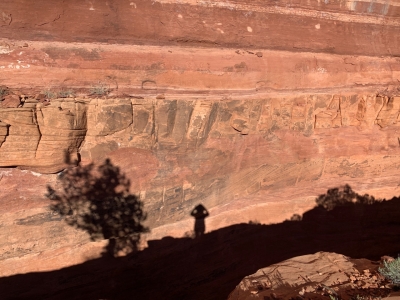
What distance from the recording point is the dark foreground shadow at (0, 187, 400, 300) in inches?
280

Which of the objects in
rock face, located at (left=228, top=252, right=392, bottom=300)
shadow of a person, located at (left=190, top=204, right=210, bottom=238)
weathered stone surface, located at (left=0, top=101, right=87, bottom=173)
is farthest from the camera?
shadow of a person, located at (left=190, top=204, right=210, bottom=238)

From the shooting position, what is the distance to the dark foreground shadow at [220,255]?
7121 mm

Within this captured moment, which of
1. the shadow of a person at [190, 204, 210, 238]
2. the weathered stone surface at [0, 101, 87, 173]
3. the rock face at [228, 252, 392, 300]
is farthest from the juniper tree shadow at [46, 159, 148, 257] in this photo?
the rock face at [228, 252, 392, 300]

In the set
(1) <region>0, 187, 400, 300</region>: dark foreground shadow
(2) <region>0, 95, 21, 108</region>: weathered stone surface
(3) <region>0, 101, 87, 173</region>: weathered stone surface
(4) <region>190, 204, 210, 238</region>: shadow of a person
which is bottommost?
(1) <region>0, 187, 400, 300</region>: dark foreground shadow

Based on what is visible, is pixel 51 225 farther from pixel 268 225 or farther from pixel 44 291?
pixel 268 225

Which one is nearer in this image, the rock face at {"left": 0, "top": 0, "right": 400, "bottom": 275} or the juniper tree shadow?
the rock face at {"left": 0, "top": 0, "right": 400, "bottom": 275}

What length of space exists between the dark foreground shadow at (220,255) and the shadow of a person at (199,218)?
25 centimetres

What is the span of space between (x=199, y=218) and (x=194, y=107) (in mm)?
3137

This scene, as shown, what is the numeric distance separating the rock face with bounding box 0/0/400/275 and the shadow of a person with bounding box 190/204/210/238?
222 mm

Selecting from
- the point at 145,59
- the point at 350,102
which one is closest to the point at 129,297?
the point at 145,59

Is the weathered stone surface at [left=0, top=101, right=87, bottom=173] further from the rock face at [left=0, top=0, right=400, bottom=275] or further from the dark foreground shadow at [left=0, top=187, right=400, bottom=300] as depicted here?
the dark foreground shadow at [left=0, top=187, right=400, bottom=300]

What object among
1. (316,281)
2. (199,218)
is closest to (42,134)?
(199,218)

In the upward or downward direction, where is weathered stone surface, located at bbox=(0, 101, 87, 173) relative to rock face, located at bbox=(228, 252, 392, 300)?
upward

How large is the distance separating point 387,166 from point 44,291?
10232mm
